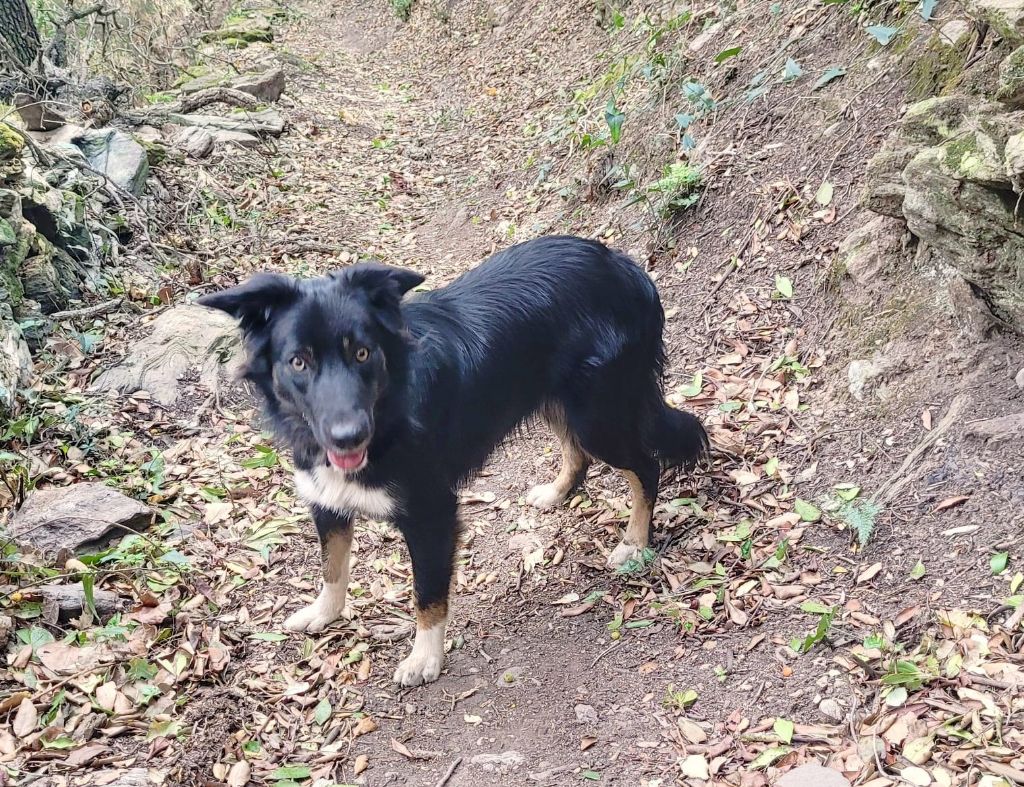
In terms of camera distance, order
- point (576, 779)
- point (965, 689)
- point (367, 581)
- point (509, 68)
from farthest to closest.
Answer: point (509, 68) < point (367, 581) < point (576, 779) < point (965, 689)

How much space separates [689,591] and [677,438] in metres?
0.86

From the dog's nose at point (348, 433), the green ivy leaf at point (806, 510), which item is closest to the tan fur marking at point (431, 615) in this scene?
the dog's nose at point (348, 433)

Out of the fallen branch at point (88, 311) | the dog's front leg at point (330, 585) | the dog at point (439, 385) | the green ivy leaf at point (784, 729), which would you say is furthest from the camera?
the fallen branch at point (88, 311)

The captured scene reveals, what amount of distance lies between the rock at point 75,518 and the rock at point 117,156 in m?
4.26

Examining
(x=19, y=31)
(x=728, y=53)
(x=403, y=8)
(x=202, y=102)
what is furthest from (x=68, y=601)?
(x=403, y=8)

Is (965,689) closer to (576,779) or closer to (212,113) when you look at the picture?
(576,779)

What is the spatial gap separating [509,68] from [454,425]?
10.8 m

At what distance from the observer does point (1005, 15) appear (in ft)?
11.1

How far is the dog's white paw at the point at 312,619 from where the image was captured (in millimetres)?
4051

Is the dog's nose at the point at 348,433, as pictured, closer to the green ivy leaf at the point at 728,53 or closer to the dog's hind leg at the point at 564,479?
the dog's hind leg at the point at 564,479

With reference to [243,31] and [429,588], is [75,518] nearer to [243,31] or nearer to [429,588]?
[429,588]

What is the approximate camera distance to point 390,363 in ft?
11.2

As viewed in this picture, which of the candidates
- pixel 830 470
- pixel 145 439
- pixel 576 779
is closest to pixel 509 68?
pixel 145 439

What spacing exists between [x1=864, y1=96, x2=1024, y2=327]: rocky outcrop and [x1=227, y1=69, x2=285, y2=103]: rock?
35.5 feet
